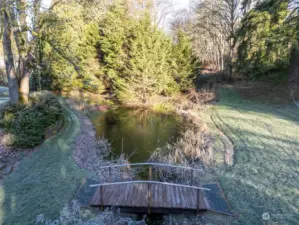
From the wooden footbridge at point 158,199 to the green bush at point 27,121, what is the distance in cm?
373

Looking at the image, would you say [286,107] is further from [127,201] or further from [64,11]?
[64,11]

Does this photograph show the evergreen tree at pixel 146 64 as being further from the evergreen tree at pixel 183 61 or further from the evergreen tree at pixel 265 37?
the evergreen tree at pixel 265 37

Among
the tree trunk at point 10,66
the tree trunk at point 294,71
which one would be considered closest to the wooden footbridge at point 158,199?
the tree trunk at point 10,66

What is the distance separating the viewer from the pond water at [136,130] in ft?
28.9

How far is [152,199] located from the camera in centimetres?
471

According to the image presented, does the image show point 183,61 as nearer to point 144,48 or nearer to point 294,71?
point 144,48

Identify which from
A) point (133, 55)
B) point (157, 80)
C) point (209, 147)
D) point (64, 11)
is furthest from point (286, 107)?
point (64, 11)

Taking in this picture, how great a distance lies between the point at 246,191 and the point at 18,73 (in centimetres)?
928

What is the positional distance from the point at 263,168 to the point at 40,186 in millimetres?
6158

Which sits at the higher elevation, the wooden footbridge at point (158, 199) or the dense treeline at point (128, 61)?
the dense treeline at point (128, 61)

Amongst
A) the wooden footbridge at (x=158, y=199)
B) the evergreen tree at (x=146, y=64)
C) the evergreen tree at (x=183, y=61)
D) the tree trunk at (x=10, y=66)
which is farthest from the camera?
the evergreen tree at (x=183, y=61)

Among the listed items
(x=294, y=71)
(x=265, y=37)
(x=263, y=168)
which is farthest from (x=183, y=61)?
(x=263, y=168)

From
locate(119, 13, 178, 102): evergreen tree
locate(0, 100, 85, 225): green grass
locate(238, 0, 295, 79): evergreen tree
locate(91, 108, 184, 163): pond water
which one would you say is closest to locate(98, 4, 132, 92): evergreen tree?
locate(119, 13, 178, 102): evergreen tree

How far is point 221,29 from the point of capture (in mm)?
19234
